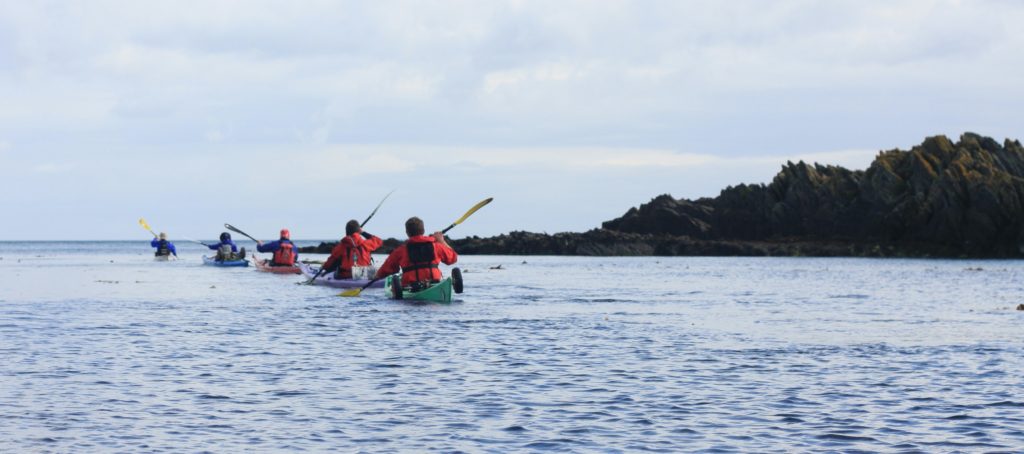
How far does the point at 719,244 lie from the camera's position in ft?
390

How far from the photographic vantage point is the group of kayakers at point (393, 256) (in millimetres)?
31344

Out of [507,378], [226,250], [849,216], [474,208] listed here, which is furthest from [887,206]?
[507,378]

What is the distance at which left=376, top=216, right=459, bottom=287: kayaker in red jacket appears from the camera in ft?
102

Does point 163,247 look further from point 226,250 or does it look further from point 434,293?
point 434,293

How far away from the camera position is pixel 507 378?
16.9 meters

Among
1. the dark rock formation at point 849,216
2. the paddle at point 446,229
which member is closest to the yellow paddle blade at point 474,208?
the paddle at point 446,229

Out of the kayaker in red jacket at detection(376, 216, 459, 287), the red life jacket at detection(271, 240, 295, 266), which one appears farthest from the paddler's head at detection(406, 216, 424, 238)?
the red life jacket at detection(271, 240, 295, 266)

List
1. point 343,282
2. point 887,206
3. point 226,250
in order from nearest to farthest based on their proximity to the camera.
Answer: point 343,282
point 226,250
point 887,206

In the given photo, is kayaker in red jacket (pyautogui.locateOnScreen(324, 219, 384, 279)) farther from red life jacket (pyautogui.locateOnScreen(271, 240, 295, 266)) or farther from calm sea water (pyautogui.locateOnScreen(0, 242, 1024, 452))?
red life jacket (pyautogui.locateOnScreen(271, 240, 295, 266))

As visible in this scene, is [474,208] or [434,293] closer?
[434,293]

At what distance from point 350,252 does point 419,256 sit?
870cm

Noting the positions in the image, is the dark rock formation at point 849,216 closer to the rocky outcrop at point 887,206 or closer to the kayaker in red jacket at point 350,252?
the rocky outcrop at point 887,206

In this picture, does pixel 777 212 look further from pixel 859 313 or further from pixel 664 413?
pixel 664 413

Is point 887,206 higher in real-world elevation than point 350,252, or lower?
→ higher
